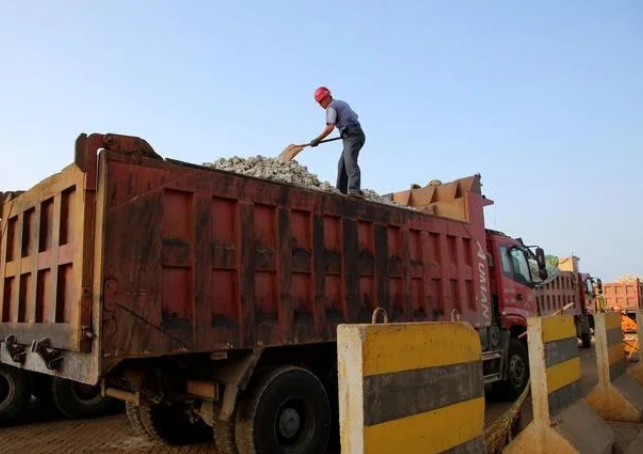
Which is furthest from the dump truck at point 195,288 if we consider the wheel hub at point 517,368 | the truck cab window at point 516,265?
the truck cab window at point 516,265

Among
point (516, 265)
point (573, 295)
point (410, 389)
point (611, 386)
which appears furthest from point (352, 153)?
point (573, 295)

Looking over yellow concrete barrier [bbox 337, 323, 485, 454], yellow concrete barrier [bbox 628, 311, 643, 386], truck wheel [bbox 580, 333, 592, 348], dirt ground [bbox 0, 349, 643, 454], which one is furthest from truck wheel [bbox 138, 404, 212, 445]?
truck wheel [bbox 580, 333, 592, 348]

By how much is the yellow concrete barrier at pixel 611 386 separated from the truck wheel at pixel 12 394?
7.22 m

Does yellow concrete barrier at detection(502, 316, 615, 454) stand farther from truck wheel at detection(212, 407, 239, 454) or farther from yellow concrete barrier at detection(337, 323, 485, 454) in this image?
truck wheel at detection(212, 407, 239, 454)

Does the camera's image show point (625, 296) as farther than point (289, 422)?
Yes

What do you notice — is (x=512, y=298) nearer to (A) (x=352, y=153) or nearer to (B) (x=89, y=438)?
(A) (x=352, y=153)

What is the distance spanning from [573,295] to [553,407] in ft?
46.2

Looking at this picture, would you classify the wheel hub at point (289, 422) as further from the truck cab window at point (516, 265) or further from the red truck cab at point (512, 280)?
the truck cab window at point (516, 265)

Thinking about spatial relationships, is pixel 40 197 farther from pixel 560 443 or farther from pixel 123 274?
pixel 560 443

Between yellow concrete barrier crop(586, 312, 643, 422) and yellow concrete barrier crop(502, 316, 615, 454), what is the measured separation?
1.72 m

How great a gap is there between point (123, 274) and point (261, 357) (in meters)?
1.52

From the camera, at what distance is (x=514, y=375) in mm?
8289

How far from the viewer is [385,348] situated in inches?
102

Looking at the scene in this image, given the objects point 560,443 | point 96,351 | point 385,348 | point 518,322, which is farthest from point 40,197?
point 518,322
